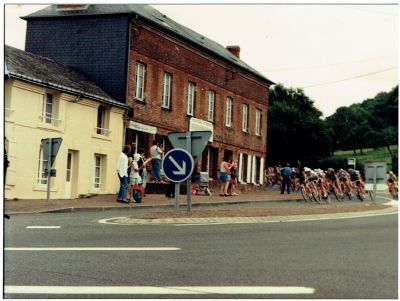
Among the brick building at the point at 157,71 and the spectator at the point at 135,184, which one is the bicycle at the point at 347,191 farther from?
the spectator at the point at 135,184

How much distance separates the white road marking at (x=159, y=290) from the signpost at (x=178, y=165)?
7.73 m

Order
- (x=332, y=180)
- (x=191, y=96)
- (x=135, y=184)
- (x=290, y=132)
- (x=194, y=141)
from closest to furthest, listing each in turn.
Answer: (x=194, y=141), (x=135, y=184), (x=332, y=180), (x=191, y=96), (x=290, y=132)

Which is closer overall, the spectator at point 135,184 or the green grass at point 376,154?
the green grass at point 376,154

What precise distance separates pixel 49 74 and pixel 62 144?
12.5 ft

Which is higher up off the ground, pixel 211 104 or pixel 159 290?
pixel 211 104

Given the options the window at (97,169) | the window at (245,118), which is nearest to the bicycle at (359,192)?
the window at (97,169)

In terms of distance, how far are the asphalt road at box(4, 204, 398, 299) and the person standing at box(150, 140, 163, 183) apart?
8.21 m

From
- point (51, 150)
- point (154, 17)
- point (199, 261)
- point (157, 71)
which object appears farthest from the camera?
point (157, 71)

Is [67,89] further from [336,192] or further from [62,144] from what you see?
[336,192]

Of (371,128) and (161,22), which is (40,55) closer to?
(161,22)

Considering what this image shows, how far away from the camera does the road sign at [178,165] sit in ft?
48.1

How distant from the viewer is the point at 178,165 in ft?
48.4

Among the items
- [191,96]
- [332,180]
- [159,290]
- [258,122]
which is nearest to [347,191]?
[332,180]

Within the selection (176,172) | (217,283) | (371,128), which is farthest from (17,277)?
(176,172)
